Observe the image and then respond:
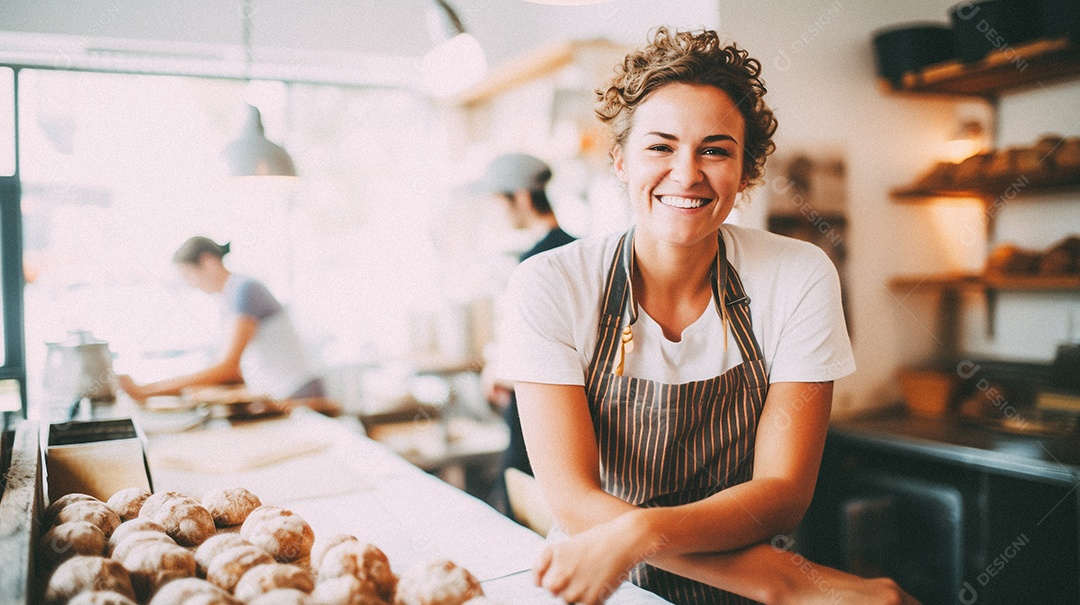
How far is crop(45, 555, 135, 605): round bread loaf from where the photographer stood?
88cm

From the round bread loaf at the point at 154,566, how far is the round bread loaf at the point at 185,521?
0.14 m

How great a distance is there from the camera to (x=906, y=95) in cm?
320

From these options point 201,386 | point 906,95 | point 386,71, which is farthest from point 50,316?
point 906,95

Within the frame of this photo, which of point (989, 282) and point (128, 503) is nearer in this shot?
point (128, 503)

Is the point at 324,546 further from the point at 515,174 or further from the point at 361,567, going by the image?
the point at 515,174

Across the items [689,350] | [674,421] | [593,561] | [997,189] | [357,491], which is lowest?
[357,491]

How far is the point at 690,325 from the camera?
4.62ft

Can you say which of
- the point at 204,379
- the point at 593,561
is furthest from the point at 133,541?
the point at 204,379

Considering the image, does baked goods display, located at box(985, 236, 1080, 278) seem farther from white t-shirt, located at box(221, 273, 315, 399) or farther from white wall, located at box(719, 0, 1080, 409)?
white t-shirt, located at box(221, 273, 315, 399)

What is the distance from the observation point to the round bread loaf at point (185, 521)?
115 cm

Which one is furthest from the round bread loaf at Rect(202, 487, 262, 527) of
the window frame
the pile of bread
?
the window frame

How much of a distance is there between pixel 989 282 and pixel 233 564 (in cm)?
286

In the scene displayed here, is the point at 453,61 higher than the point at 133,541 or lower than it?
higher

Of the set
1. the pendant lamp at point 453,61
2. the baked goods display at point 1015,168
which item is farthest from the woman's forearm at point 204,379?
the baked goods display at point 1015,168
